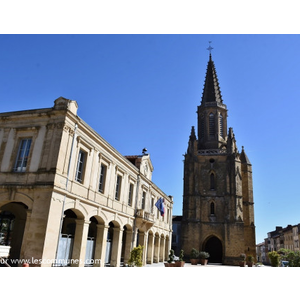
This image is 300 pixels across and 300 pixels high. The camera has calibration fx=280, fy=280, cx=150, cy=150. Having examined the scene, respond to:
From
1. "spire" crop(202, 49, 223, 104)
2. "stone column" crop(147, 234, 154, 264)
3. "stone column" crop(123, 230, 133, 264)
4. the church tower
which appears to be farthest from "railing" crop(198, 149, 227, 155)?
"stone column" crop(123, 230, 133, 264)

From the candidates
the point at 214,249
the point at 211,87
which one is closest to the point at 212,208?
the point at 214,249

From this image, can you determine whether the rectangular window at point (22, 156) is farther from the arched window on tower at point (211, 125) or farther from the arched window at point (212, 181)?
the arched window on tower at point (211, 125)

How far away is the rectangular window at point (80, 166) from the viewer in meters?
16.6

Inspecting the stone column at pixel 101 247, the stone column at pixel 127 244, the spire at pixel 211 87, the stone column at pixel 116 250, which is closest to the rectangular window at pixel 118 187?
the stone column at pixel 116 250

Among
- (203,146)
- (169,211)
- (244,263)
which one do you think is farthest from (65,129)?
(203,146)

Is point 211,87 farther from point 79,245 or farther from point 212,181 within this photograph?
point 79,245

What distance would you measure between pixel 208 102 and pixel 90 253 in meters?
41.5

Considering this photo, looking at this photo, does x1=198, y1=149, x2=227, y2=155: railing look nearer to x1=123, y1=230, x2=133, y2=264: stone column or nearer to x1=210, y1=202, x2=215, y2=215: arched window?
x1=210, y1=202, x2=215, y2=215: arched window

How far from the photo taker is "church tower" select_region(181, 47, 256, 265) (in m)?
42.1

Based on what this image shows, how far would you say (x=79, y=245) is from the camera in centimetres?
1623

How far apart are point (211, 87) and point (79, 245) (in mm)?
46375

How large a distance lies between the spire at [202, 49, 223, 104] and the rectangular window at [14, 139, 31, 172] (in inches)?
1714
